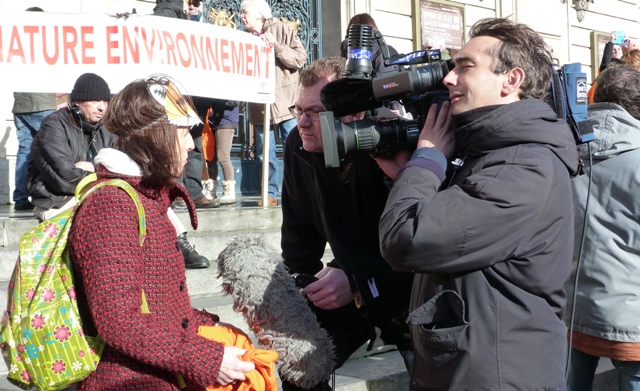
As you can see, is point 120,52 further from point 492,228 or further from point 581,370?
point 492,228

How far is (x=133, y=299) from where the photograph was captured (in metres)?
2.01

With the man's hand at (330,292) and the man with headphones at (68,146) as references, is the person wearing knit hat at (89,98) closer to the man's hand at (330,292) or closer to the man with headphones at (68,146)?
the man with headphones at (68,146)

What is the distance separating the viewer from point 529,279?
2.00m

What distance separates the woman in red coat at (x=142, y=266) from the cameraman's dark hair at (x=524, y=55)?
950 millimetres

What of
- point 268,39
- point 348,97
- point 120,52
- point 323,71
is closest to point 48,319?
point 348,97

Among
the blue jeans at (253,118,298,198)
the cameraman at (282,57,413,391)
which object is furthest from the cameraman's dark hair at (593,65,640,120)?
the blue jeans at (253,118,298,198)

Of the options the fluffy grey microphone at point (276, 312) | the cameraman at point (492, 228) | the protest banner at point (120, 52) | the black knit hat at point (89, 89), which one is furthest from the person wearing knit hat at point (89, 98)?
the cameraman at point (492, 228)

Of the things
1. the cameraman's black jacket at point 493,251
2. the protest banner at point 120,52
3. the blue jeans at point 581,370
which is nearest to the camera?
the cameraman's black jacket at point 493,251

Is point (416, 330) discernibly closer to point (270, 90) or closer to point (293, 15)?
point (270, 90)

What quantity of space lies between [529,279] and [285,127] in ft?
19.0

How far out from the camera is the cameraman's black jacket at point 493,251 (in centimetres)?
193

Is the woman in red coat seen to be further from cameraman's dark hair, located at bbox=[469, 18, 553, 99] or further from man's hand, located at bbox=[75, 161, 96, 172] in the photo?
man's hand, located at bbox=[75, 161, 96, 172]

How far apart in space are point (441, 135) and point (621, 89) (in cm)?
170

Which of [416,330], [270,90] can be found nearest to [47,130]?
[270,90]
